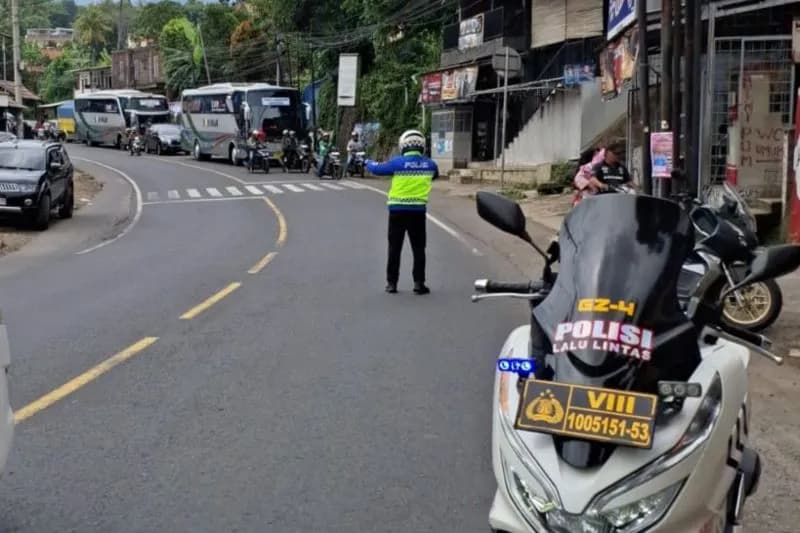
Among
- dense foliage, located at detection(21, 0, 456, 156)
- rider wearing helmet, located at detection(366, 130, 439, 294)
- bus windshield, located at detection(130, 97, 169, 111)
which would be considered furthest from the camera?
bus windshield, located at detection(130, 97, 169, 111)

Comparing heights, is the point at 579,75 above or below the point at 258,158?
above

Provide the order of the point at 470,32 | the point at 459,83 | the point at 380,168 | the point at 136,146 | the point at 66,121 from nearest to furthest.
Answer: the point at 380,168, the point at 459,83, the point at 470,32, the point at 136,146, the point at 66,121

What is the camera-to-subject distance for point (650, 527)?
2.82 meters

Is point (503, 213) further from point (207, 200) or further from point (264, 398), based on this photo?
point (207, 200)

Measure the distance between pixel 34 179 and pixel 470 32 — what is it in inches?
800

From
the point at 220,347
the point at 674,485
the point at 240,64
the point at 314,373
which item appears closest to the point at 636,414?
the point at 674,485

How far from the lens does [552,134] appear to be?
3028cm

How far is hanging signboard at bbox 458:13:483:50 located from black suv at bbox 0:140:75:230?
17.6m

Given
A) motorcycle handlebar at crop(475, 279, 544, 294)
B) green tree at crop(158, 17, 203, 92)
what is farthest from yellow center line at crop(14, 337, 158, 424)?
green tree at crop(158, 17, 203, 92)

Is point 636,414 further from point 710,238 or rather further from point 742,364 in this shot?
point 710,238

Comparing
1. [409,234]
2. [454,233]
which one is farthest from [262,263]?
[454,233]

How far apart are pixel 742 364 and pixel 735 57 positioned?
13457 mm

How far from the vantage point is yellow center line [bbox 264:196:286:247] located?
18.4m

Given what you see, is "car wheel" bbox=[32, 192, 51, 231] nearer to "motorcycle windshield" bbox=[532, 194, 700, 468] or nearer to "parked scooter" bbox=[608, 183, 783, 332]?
"parked scooter" bbox=[608, 183, 783, 332]
